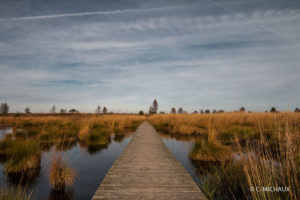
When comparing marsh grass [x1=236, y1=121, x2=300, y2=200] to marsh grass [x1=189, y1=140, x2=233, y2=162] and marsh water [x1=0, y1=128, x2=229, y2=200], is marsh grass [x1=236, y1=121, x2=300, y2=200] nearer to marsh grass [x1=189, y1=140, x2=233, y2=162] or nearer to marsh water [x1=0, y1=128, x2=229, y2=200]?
marsh water [x1=0, y1=128, x2=229, y2=200]

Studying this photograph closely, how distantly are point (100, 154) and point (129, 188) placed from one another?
5.29 metres

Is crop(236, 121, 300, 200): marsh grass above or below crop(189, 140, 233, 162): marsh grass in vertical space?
above

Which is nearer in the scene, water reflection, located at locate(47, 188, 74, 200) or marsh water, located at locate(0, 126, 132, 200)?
water reflection, located at locate(47, 188, 74, 200)

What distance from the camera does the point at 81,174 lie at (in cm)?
589

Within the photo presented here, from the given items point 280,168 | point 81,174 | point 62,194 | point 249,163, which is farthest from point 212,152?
point 62,194

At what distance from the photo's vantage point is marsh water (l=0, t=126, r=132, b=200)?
4.43 meters

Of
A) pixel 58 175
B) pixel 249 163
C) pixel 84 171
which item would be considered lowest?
pixel 84 171

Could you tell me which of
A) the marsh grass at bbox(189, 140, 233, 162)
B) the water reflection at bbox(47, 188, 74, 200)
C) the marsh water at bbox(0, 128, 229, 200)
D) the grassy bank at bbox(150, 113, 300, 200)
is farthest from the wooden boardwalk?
the marsh grass at bbox(189, 140, 233, 162)

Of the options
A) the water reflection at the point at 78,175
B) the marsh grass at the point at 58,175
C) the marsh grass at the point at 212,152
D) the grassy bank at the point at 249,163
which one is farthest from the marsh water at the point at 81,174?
the marsh grass at the point at 212,152

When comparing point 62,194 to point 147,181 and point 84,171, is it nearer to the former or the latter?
point 84,171

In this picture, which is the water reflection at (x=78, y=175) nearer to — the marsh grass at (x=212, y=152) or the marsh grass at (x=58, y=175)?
the marsh grass at (x=58, y=175)

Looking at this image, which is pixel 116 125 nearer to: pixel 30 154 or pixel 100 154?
pixel 100 154

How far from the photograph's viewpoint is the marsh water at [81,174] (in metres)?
4.43

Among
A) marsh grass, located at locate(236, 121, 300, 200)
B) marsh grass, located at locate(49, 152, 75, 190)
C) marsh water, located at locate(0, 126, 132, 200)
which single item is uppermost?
marsh grass, located at locate(236, 121, 300, 200)
